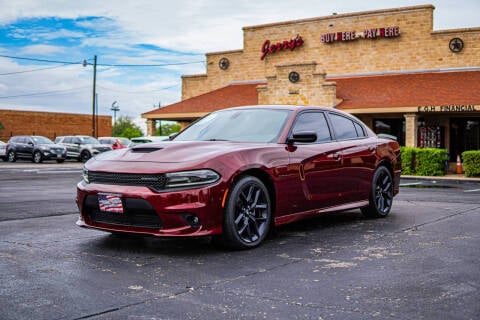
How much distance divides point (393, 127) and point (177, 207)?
79.2 ft

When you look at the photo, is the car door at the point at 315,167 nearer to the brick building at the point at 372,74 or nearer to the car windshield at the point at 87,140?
the brick building at the point at 372,74

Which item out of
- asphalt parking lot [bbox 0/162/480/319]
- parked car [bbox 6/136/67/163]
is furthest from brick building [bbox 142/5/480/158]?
asphalt parking lot [bbox 0/162/480/319]

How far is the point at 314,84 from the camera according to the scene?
96.8ft

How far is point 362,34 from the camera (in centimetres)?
3162

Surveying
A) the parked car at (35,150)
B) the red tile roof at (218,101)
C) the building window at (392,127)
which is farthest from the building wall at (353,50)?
the parked car at (35,150)

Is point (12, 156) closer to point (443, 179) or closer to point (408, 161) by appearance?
point (408, 161)

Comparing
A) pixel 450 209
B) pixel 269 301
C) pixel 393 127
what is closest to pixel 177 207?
pixel 269 301

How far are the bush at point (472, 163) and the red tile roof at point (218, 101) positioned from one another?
458 inches

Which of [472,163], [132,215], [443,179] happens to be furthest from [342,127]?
[472,163]

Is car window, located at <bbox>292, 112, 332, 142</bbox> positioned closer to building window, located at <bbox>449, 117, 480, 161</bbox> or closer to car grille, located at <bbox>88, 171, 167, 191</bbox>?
car grille, located at <bbox>88, 171, 167, 191</bbox>

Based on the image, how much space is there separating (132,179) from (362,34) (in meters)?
27.7

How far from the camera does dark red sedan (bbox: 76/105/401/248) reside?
18.8 ft

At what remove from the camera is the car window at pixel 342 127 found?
7966mm

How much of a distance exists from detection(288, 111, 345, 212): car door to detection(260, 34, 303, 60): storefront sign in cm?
2677
